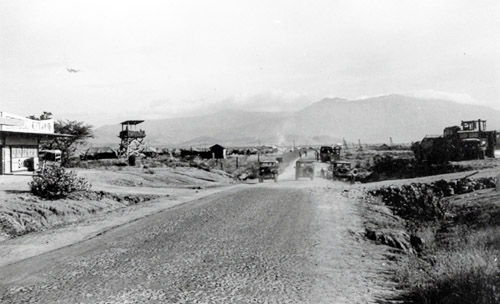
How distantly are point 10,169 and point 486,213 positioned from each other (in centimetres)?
2874

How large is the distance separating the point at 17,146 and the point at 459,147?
32.2m

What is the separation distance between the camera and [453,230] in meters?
13.5

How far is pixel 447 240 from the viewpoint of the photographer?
12195 mm

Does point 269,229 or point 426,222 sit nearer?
point 269,229

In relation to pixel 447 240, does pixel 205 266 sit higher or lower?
higher

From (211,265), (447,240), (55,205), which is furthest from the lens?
(55,205)

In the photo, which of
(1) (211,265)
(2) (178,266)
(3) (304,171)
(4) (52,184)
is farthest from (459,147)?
(2) (178,266)

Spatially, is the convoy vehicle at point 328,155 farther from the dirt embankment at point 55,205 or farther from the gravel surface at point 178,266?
the gravel surface at point 178,266

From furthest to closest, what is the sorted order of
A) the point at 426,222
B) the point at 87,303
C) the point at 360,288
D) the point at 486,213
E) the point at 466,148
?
the point at 466,148 → the point at 426,222 → the point at 486,213 → the point at 360,288 → the point at 87,303

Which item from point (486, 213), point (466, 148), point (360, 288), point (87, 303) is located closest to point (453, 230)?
point (486, 213)

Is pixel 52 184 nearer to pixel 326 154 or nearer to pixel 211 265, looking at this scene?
pixel 211 265

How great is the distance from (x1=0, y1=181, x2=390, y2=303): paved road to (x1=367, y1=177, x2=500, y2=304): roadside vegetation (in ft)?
2.77

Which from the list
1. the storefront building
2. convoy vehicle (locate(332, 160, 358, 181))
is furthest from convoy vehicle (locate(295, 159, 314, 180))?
the storefront building

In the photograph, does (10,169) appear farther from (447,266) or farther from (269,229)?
(447,266)
